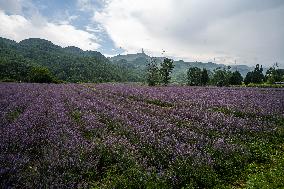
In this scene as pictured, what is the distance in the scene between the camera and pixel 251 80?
253ft

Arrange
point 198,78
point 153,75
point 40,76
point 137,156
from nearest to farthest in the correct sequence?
1. point 137,156
2. point 40,76
3. point 153,75
4. point 198,78

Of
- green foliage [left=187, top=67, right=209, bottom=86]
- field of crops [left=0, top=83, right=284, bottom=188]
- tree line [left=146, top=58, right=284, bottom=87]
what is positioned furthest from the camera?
green foliage [left=187, top=67, right=209, bottom=86]

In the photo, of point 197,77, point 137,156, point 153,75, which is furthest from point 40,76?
point 137,156

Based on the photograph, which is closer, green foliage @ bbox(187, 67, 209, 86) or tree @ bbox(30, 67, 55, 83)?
tree @ bbox(30, 67, 55, 83)

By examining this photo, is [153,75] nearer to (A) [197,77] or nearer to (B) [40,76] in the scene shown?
(A) [197,77]

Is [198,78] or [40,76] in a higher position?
[40,76]

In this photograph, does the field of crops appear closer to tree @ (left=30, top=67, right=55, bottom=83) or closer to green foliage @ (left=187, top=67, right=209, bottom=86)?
tree @ (left=30, top=67, right=55, bottom=83)

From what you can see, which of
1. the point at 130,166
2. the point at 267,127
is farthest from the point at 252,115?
the point at 130,166

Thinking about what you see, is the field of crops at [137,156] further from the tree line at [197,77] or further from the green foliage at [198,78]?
the green foliage at [198,78]

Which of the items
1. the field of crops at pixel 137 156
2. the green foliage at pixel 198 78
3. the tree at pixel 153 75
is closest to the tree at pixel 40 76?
the tree at pixel 153 75

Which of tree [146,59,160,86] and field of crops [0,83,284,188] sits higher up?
tree [146,59,160,86]

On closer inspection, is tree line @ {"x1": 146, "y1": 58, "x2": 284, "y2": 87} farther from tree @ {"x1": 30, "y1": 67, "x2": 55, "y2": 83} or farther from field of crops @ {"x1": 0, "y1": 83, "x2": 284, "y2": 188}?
field of crops @ {"x1": 0, "y1": 83, "x2": 284, "y2": 188}

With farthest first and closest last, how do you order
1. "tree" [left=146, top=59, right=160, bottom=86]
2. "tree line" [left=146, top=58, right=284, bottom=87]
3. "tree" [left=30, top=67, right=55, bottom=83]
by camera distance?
"tree line" [left=146, top=58, right=284, bottom=87], "tree" [left=146, top=59, right=160, bottom=86], "tree" [left=30, top=67, right=55, bottom=83]

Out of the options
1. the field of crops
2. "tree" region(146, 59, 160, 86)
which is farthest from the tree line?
Answer: the field of crops
